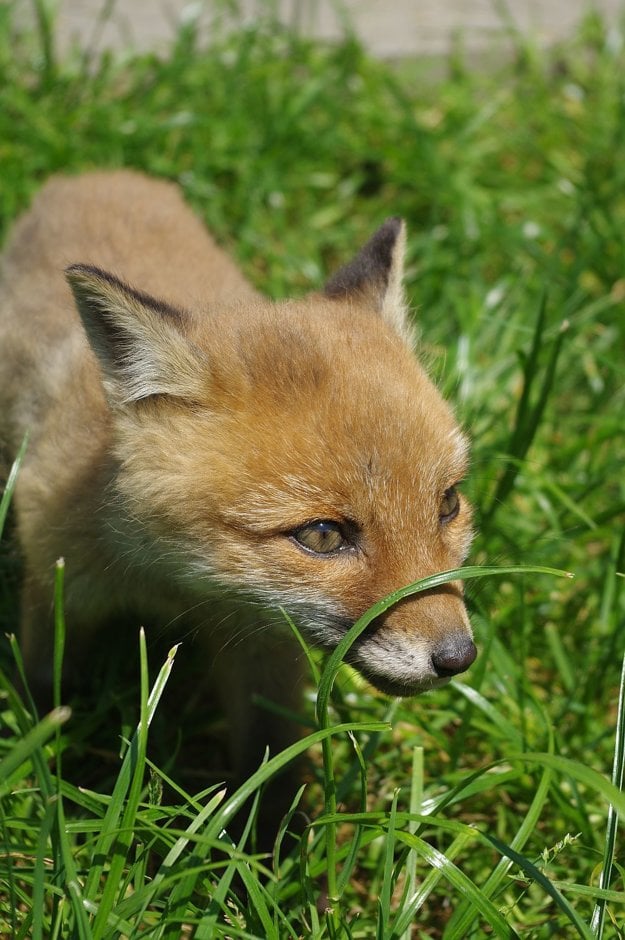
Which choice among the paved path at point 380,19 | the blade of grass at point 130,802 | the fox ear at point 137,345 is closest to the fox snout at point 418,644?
the blade of grass at point 130,802

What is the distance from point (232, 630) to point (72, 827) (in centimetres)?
98

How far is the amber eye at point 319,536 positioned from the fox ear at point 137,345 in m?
0.64

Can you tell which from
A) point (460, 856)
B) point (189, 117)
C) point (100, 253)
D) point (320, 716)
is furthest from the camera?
point (189, 117)

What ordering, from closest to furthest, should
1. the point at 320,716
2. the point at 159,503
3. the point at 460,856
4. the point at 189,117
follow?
the point at 320,716, the point at 159,503, the point at 460,856, the point at 189,117

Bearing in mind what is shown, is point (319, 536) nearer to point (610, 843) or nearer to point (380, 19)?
point (610, 843)

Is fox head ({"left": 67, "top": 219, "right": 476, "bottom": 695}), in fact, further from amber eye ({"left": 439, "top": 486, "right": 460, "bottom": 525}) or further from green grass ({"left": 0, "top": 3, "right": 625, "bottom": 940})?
green grass ({"left": 0, "top": 3, "right": 625, "bottom": 940})

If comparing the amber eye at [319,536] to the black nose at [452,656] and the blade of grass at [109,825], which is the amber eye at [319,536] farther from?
the blade of grass at [109,825]

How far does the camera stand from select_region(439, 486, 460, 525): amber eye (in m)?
3.78

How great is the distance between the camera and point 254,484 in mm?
3512

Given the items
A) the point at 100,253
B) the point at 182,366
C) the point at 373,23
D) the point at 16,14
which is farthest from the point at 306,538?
the point at 373,23

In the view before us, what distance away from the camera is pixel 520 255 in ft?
24.2

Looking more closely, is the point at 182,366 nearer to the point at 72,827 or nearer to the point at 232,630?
the point at 232,630

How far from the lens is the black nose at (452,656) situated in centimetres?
330

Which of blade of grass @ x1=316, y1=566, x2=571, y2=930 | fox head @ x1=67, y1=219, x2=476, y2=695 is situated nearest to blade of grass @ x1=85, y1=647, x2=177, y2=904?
blade of grass @ x1=316, y1=566, x2=571, y2=930
